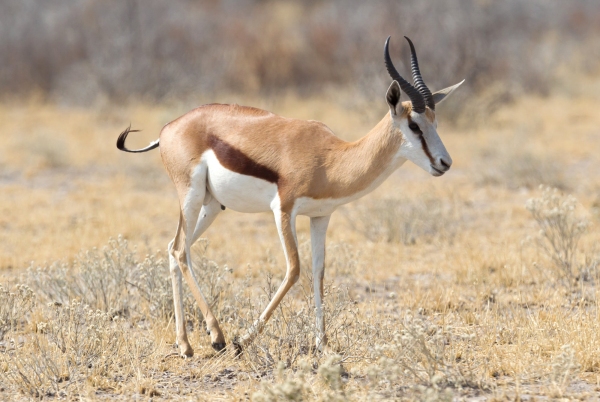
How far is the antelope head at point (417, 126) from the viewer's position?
16.3ft

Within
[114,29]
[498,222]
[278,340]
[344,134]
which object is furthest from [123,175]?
[114,29]

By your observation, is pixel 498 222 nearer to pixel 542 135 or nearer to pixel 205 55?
pixel 542 135

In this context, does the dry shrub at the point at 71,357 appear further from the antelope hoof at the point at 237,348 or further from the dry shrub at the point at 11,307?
the antelope hoof at the point at 237,348

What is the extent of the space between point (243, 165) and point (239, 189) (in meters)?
0.16

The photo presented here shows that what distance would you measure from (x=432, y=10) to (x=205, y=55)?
6.48 m

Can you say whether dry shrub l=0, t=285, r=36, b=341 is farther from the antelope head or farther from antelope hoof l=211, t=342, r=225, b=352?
the antelope head

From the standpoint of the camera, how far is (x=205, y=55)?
22938mm

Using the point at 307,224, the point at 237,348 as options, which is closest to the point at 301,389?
the point at 237,348

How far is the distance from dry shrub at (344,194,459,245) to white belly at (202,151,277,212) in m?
3.88

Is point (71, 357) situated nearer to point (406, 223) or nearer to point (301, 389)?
point (301, 389)

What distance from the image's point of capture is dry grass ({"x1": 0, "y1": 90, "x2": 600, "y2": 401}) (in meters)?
4.80

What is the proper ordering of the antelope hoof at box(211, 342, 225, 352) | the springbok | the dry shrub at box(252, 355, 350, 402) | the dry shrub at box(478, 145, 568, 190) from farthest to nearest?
the dry shrub at box(478, 145, 568, 190), the antelope hoof at box(211, 342, 225, 352), the springbok, the dry shrub at box(252, 355, 350, 402)

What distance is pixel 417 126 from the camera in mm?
5031

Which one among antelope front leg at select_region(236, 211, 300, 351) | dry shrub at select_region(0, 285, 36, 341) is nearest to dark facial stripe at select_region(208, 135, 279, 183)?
antelope front leg at select_region(236, 211, 300, 351)
